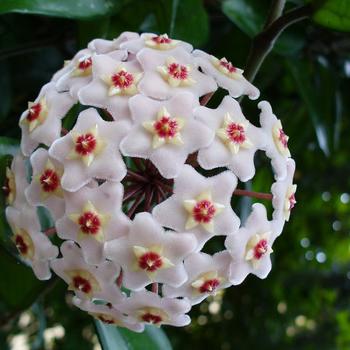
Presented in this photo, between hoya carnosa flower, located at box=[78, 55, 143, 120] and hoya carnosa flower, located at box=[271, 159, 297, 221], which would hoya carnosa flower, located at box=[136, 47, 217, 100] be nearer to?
hoya carnosa flower, located at box=[78, 55, 143, 120]

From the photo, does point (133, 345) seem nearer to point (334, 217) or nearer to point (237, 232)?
point (237, 232)

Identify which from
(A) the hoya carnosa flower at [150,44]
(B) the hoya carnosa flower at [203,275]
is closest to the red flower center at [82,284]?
(B) the hoya carnosa flower at [203,275]

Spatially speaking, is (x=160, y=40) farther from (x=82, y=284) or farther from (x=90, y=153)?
(x=82, y=284)

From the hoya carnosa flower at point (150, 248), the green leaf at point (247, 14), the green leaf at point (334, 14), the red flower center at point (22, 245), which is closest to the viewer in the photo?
the hoya carnosa flower at point (150, 248)

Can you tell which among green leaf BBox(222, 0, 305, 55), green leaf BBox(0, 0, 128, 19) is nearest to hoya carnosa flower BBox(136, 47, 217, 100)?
green leaf BBox(0, 0, 128, 19)

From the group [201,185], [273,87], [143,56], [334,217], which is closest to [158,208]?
[201,185]

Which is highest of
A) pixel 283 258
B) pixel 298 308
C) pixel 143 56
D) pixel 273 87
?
pixel 143 56

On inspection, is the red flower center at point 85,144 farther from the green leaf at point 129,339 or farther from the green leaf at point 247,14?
the green leaf at point 247,14
